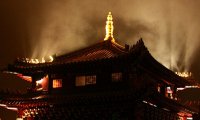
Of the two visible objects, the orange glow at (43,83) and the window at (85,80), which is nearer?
the window at (85,80)

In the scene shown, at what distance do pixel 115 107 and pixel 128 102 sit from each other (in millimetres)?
1110

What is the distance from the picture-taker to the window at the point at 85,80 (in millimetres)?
29594

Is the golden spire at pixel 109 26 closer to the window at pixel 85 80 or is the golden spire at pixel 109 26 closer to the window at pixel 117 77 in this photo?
the window at pixel 85 80

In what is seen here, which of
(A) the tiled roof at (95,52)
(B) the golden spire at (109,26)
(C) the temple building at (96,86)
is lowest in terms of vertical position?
(C) the temple building at (96,86)

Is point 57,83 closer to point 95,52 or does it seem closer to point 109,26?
point 95,52

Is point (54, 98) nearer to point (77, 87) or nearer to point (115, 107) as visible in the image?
point (77, 87)

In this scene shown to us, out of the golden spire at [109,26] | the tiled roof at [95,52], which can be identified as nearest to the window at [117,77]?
the tiled roof at [95,52]

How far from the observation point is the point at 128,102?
26531 mm

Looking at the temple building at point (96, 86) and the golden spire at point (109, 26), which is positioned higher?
the golden spire at point (109, 26)

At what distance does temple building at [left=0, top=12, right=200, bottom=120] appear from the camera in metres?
27.0

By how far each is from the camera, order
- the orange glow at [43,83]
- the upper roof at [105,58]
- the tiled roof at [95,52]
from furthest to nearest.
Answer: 1. the orange glow at [43,83]
2. the tiled roof at [95,52]
3. the upper roof at [105,58]

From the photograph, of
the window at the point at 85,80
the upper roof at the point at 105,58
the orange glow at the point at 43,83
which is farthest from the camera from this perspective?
the orange glow at the point at 43,83

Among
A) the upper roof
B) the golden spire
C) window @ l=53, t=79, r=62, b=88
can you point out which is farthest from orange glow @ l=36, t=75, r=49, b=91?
the golden spire

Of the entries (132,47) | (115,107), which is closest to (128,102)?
(115,107)
